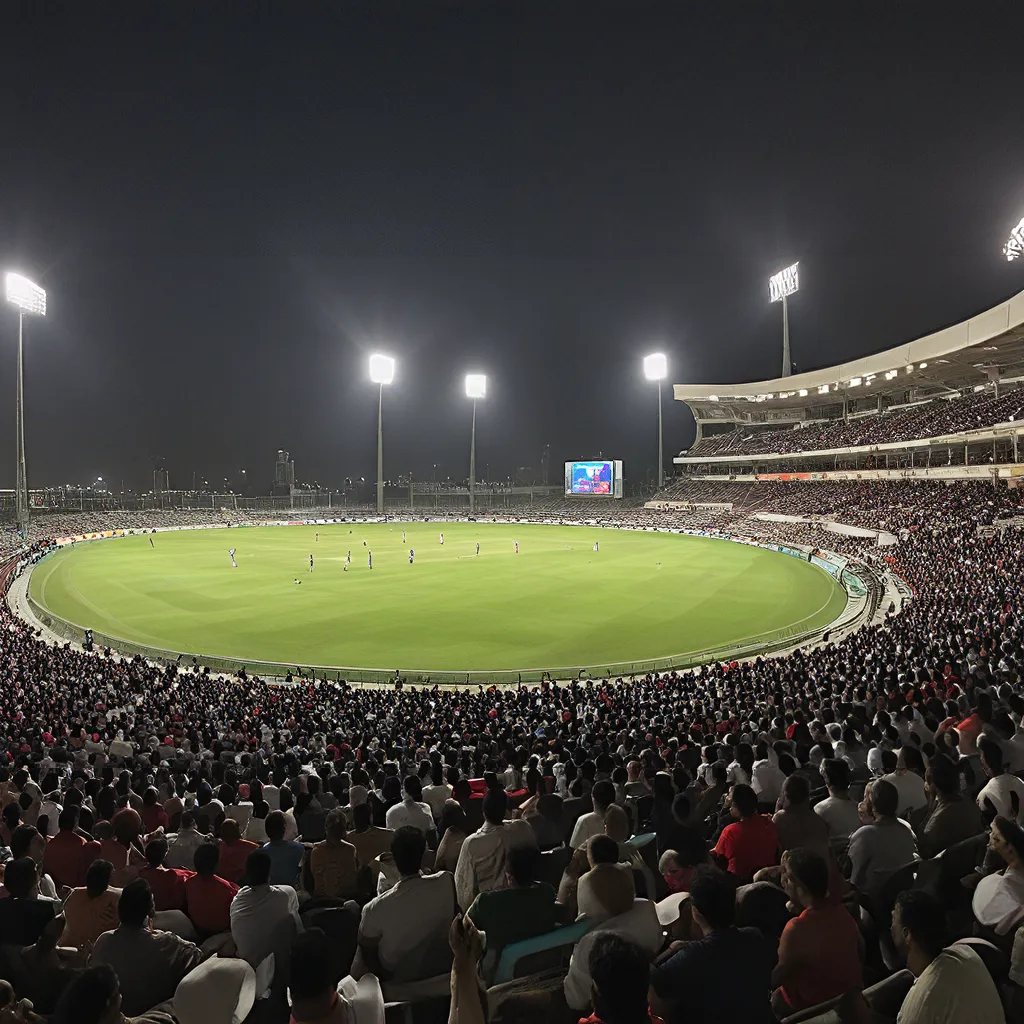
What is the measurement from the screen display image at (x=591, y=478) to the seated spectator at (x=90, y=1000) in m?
103

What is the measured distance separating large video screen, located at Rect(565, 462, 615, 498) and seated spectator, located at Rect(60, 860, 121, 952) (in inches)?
4001

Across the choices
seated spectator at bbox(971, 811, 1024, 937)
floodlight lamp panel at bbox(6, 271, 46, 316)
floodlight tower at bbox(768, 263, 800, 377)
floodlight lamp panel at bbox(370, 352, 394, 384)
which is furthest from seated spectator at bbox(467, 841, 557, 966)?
floodlight lamp panel at bbox(370, 352, 394, 384)

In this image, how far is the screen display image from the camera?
10519cm

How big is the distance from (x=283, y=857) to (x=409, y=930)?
1.96 m

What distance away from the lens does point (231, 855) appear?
5707 millimetres

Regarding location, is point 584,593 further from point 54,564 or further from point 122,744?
point 54,564

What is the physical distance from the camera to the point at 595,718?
15.5 metres

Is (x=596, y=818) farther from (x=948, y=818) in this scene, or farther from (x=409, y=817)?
(x=948, y=818)

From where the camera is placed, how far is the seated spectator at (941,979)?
2846 millimetres

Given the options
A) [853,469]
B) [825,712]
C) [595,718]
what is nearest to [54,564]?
[595,718]

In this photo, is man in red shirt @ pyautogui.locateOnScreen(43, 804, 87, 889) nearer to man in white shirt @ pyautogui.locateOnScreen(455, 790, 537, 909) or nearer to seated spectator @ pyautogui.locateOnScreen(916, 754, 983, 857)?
man in white shirt @ pyautogui.locateOnScreen(455, 790, 537, 909)

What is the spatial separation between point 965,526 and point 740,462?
57.0 meters

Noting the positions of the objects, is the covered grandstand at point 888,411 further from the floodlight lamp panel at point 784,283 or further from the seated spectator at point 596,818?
the seated spectator at point 596,818

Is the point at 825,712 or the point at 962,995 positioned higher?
the point at 962,995
